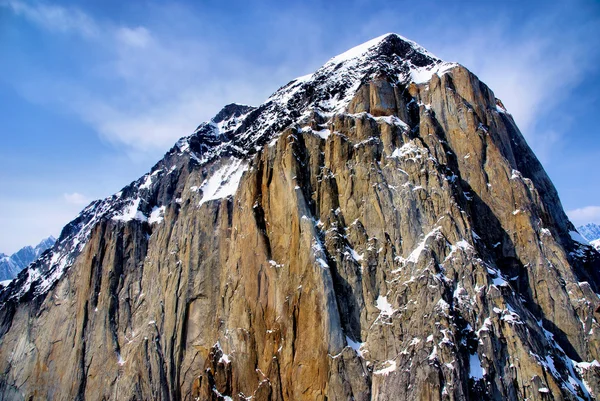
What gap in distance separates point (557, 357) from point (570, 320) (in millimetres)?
6926

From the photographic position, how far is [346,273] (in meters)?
71.5

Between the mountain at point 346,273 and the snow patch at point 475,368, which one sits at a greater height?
the mountain at point 346,273

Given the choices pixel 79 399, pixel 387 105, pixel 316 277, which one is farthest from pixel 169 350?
pixel 387 105

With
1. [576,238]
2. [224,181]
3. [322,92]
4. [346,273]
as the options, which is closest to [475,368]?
[346,273]

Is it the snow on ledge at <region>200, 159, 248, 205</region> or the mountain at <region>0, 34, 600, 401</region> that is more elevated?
the snow on ledge at <region>200, 159, 248, 205</region>

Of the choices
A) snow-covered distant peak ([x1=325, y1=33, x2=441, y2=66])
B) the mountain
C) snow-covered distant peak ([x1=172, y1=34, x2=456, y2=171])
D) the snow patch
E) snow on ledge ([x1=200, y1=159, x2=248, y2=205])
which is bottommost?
the snow patch

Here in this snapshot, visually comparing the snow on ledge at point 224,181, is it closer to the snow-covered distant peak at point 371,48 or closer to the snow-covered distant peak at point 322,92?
the snow-covered distant peak at point 322,92

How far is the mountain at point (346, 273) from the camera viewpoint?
62.8 metres

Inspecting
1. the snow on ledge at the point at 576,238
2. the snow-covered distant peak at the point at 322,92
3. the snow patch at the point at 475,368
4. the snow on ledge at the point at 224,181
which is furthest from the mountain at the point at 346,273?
the snow-covered distant peak at the point at 322,92

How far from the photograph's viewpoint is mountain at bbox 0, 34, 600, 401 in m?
62.8

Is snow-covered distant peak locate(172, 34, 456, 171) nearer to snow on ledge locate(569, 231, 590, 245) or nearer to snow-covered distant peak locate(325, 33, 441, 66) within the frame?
snow-covered distant peak locate(325, 33, 441, 66)

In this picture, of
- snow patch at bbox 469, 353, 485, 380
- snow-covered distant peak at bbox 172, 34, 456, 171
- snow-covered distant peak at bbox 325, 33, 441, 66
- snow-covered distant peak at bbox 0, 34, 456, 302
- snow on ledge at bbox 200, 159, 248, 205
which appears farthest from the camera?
snow-covered distant peak at bbox 325, 33, 441, 66

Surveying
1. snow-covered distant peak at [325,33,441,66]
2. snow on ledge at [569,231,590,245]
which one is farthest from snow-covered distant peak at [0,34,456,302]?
snow on ledge at [569,231,590,245]

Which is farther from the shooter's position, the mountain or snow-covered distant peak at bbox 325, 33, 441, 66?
snow-covered distant peak at bbox 325, 33, 441, 66
